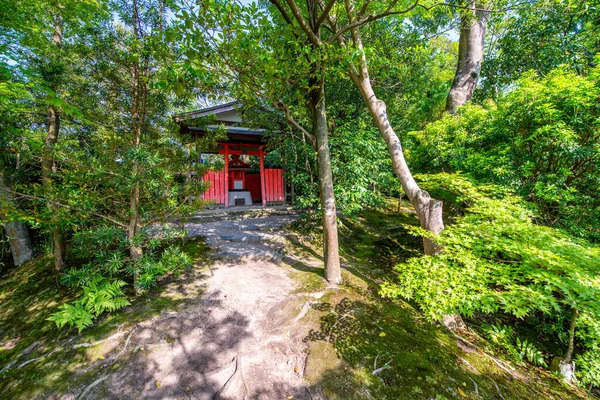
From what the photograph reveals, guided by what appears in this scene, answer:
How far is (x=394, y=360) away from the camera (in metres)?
2.54

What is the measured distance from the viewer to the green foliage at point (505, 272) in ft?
6.79

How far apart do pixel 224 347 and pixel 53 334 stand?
7.51ft

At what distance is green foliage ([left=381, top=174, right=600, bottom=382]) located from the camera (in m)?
2.07

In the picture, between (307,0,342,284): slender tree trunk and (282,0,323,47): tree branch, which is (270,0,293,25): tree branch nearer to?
(282,0,323,47): tree branch

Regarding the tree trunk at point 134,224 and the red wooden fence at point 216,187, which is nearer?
the tree trunk at point 134,224

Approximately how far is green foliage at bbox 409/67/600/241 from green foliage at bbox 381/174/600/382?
1.20 meters

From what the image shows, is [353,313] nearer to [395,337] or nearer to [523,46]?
Answer: [395,337]

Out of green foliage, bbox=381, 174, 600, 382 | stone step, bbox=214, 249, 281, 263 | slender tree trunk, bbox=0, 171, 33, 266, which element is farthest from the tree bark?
slender tree trunk, bbox=0, 171, 33, 266

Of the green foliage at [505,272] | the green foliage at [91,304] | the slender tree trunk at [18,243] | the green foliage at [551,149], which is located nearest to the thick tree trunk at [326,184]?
the green foliage at [505,272]

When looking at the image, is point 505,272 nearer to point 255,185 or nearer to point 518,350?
point 518,350

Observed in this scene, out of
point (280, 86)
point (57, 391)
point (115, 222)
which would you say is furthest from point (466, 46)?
point (57, 391)

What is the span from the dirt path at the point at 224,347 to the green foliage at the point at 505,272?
1602mm

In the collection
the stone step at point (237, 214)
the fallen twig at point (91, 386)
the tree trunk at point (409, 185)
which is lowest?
the fallen twig at point (91, 386)

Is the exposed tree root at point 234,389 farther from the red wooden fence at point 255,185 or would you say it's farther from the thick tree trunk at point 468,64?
the thick tree trunk at point 468,64
